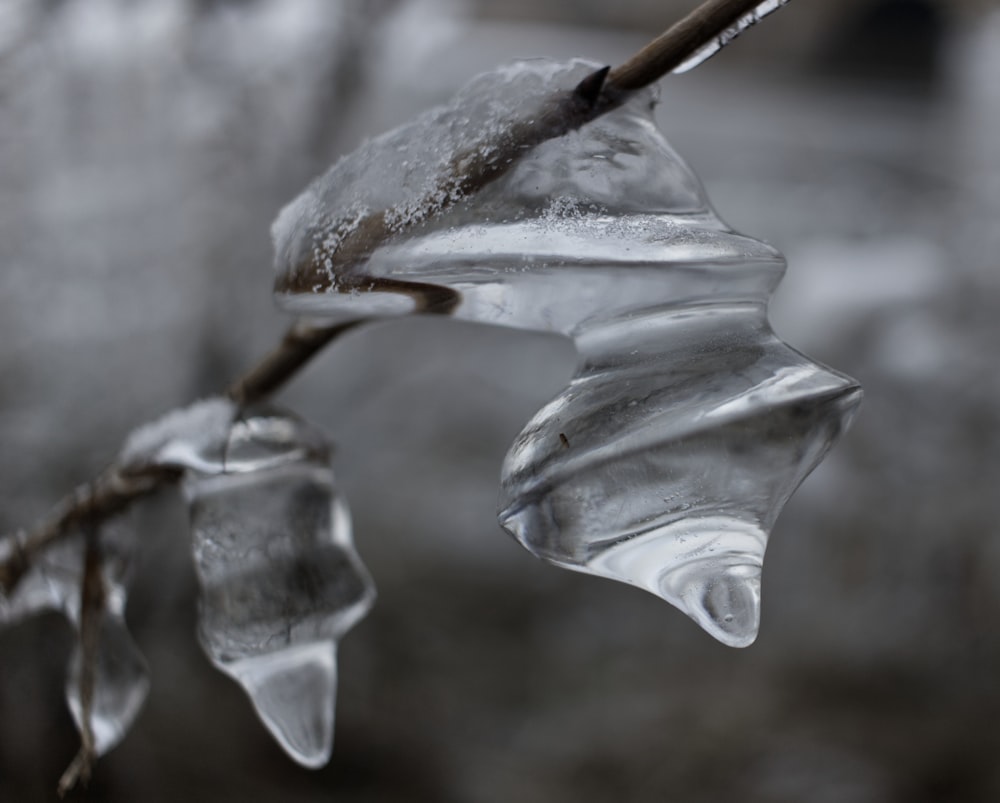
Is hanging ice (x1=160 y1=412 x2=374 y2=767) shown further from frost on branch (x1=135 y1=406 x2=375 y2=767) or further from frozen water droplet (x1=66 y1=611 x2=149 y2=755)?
frozen water droplet (x1=66 y1=611 x2=149 y2=755)

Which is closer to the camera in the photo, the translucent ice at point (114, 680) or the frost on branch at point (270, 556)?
the frost on branch at point (270, 556)

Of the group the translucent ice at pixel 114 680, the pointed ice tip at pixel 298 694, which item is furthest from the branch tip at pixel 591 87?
the translucent ice at pixel 114 680

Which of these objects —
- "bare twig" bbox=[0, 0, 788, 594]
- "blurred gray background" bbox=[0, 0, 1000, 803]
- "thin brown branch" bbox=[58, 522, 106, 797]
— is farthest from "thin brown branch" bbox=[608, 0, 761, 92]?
"blurred gray background" bbox=[0, 0, 1000, 803]

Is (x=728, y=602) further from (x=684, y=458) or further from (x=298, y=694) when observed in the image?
(x=298, y=694)

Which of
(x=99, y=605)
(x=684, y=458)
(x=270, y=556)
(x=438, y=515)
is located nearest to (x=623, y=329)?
(x=684, y=458)

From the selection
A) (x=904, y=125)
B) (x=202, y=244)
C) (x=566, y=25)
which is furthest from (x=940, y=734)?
(x=566, y=25)

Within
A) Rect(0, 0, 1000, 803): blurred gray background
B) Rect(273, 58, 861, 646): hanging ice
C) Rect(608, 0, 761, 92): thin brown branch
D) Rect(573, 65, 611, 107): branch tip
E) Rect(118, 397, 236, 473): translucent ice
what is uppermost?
Rect(608, 0, 761, 92): thin brown branch

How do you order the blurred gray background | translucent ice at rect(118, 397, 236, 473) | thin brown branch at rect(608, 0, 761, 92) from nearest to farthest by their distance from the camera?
1. thin brown branch at rect(608, 0, 761, 92)
2. translucent ice at rect(118, 397, 236, 473)
3. the blurred gray background

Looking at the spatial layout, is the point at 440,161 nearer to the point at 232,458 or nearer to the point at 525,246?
the point at 525,246

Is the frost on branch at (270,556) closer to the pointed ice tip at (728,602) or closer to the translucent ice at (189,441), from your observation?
the translucent ice at (189,441)
